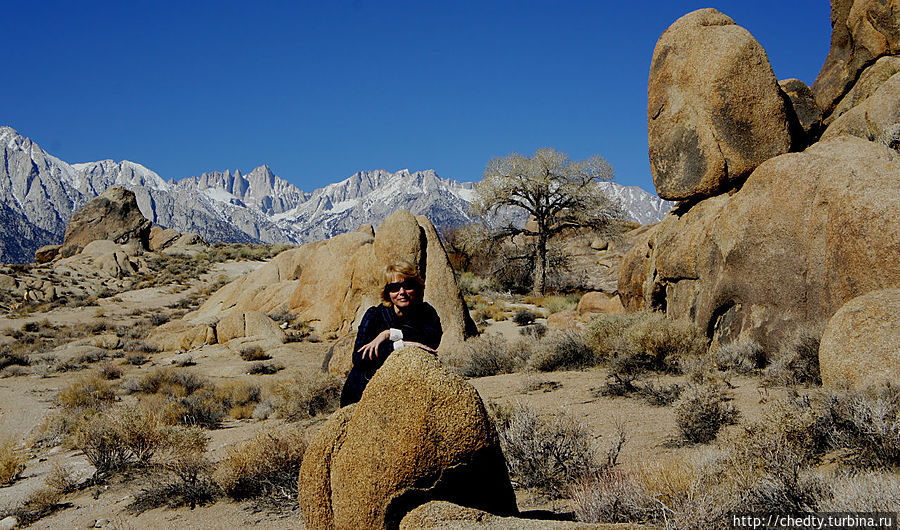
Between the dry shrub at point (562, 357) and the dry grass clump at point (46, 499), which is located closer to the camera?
the dry grass clump at point (46, 499)

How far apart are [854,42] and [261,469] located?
18581 mm

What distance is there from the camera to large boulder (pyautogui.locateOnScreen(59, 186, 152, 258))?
41250 millimetres

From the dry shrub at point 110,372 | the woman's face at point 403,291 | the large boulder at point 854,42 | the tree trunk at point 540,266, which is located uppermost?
the large boulder at point 854,42

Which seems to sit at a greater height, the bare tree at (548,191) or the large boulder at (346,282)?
the bare tree at (548,191)

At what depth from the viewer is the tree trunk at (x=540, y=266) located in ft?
83.3

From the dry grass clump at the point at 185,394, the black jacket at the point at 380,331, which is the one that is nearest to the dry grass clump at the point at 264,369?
the dry grass clump at the point at 185,394

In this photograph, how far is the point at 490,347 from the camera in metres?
10.7

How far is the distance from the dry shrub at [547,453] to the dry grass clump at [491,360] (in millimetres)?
5257

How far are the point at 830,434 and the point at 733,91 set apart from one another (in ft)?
25.0

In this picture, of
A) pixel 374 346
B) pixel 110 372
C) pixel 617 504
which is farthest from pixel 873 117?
pixel 110 372

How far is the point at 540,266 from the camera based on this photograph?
25578 mm

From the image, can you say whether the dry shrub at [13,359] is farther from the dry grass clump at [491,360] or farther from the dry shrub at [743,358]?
the dry shrub at [743,358]

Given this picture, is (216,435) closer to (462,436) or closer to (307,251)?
(462,436)

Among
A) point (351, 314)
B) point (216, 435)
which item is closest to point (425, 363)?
point (216, 435)
